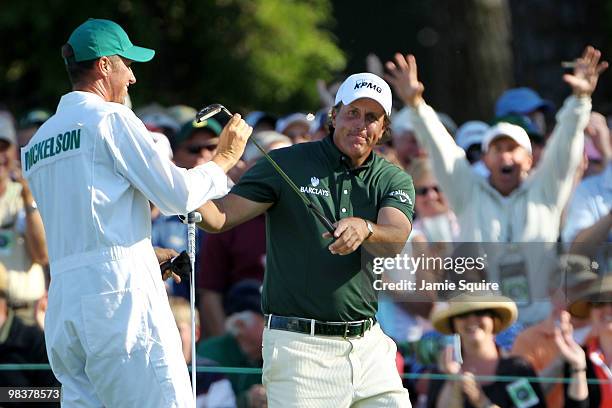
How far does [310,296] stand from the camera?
661cm

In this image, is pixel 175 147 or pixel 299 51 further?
pixel 299 51

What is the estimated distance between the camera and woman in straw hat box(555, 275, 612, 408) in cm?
840

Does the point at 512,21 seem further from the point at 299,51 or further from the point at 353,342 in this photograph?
the point at 353,342

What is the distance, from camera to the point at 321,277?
6.61 m

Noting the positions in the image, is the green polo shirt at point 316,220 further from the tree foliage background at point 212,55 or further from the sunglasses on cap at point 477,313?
the tree foliage background at point 212,55

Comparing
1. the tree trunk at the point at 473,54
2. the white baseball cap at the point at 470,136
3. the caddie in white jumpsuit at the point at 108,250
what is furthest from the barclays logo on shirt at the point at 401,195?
the tree trunk at the point at 473,54

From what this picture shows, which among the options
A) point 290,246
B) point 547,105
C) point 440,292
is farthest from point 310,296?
point 547,105

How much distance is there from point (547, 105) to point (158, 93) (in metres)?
5.59

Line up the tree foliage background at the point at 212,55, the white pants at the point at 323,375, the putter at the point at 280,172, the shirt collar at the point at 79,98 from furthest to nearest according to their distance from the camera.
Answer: the tree foliage background at the point at 212,55 < the white pants at the point at 323,375 < the putter at the point at 280,172 < the shirt collar at the point at 79,98

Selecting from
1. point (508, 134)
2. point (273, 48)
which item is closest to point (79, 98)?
point (508, 134)

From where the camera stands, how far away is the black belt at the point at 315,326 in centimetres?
662

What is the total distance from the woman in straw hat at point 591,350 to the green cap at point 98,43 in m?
3.50

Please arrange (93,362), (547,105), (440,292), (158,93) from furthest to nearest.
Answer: (158,93)
(547,105)
(440,292)
(93,362)

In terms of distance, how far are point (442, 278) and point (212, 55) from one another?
801cm
